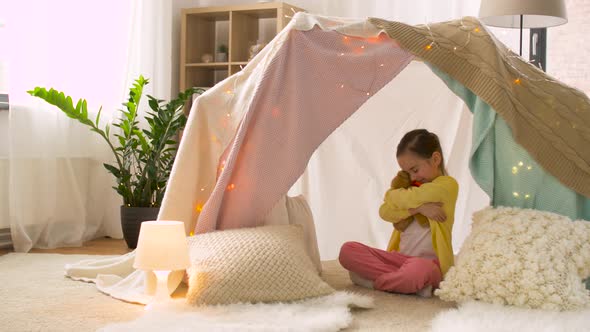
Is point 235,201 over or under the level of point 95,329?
over

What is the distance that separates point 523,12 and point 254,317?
2339 millimetres

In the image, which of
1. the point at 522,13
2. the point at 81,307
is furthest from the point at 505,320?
the point at 522,13

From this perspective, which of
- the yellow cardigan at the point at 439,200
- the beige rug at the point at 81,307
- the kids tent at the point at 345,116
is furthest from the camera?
the yellow cardigan at the point at 439,200

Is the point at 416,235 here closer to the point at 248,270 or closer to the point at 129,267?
the point at 248,270

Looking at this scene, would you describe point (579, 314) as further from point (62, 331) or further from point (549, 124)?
point (62, 331)

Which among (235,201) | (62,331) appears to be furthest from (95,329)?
(235,201)

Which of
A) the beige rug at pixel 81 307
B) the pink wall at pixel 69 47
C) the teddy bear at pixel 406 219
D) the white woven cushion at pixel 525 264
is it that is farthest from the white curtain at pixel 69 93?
the white woven cushion at pixel 525 264

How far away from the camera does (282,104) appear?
8.34ft

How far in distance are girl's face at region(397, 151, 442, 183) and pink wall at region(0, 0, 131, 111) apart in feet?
6.62

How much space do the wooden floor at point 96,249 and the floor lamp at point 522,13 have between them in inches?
87.0

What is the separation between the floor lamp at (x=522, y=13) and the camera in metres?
3.65

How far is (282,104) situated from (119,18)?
6.51ft

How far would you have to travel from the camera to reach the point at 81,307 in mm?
2334

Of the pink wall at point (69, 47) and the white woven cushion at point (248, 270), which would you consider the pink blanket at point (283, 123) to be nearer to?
the white woven cushion at point (248, 270)
